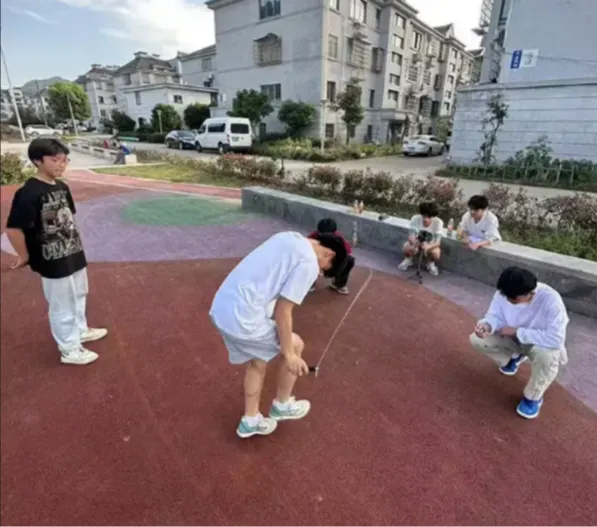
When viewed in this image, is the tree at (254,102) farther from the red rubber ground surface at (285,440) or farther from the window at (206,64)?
the red rubber ground surface at (285,440)

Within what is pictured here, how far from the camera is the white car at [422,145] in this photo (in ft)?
12.6

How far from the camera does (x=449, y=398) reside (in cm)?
187

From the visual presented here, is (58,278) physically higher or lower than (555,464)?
higher

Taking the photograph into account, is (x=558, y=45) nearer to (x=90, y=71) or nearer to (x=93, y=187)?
(x=90, y=71)

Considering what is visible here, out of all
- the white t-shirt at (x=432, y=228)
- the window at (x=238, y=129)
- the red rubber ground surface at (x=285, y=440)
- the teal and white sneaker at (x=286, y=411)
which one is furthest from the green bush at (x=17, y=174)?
the window at (x=238, y=129)

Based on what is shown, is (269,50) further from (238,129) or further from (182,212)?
(238,129)

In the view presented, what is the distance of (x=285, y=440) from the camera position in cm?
159

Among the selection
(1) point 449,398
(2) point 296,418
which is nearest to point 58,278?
(2) point 296,418

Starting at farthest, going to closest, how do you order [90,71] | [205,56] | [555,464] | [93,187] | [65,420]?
[93,187] < [205,56] < [90,71] < [65,420] < [555,464]

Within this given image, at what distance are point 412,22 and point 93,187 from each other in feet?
22.0

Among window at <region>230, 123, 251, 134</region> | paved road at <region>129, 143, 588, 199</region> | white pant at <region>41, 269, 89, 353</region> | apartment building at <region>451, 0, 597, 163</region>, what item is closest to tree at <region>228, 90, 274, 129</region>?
paved road at <region>129, 143, 588, 199</region>

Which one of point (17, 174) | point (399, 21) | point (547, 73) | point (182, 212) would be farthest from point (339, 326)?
point (182, 212)

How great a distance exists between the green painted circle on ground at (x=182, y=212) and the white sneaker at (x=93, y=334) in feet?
9.16

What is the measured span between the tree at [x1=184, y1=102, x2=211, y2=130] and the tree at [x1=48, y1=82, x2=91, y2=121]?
6.64 m
